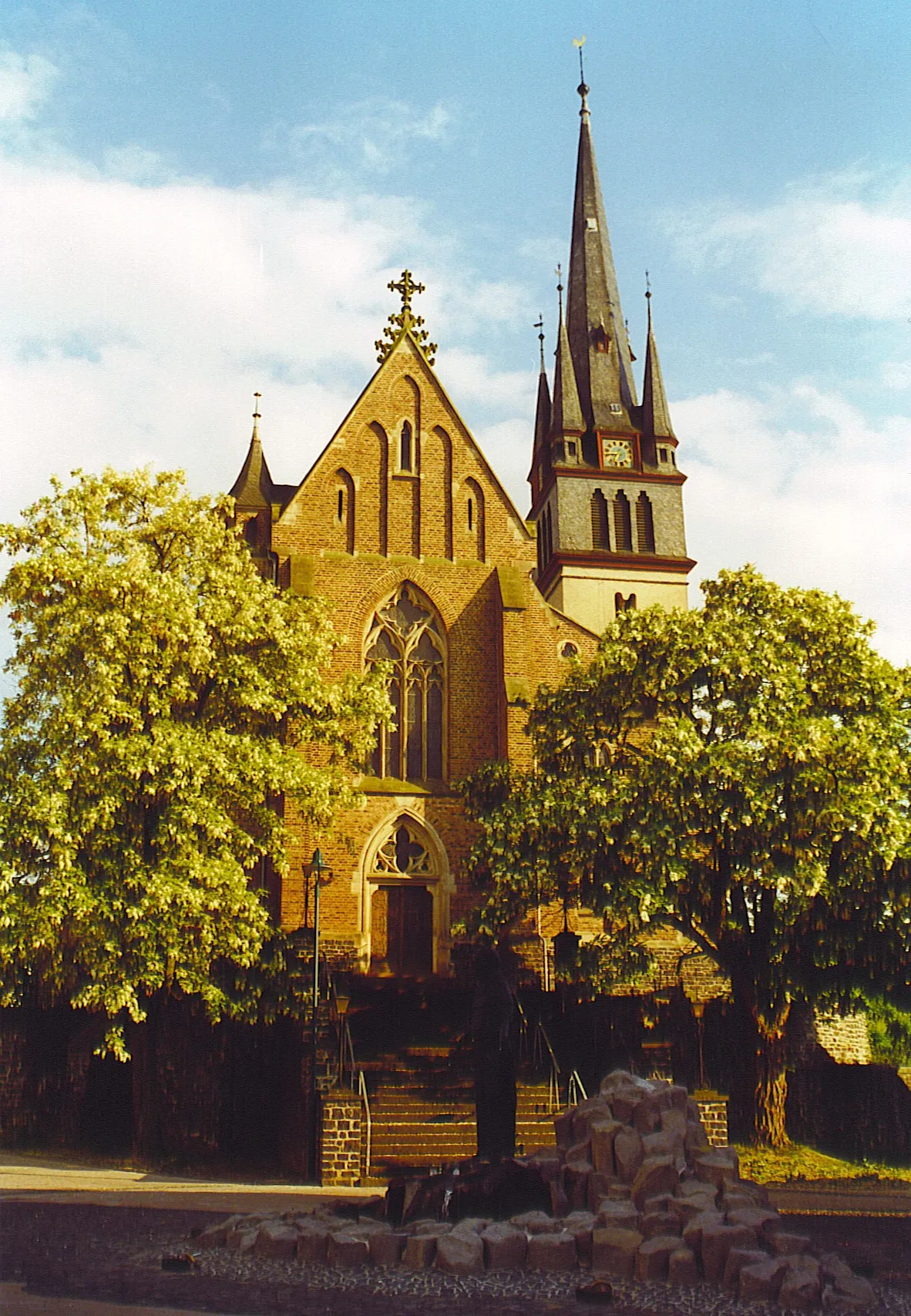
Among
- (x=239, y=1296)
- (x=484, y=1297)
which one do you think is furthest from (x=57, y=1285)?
(x=484, y=1297)

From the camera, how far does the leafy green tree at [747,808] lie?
66.1 feet

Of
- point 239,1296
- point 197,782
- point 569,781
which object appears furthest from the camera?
point 569,781

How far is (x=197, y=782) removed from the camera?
790 inches

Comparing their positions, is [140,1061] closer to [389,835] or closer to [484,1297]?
[389,835]

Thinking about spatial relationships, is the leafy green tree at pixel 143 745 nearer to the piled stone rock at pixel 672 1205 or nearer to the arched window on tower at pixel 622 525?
the piled stone rock at pixel 672 1205

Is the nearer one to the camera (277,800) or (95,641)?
(95,641)

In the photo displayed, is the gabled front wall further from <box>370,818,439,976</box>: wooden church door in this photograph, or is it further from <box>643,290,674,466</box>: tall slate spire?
<box>643,290,674,466</box>: tall slate spire

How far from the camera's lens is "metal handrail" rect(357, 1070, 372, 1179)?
1755 cm

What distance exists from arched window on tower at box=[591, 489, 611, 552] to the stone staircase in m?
29.8

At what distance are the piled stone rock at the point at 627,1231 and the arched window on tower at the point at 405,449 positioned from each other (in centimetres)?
2142

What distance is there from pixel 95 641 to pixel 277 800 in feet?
26.3

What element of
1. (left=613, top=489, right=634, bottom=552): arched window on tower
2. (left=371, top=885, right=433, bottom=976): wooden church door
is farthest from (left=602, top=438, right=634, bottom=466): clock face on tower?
(left=371, top=885, right=433, bottom=976): wooden church door

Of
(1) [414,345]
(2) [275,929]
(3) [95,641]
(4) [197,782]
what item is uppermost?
(1) [414,345]

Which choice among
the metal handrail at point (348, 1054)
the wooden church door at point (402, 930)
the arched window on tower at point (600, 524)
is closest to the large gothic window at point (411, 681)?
the wooden church door at point (402, 930)
